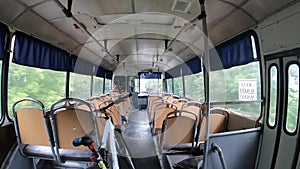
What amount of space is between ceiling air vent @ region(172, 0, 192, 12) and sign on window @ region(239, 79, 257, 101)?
1.35m

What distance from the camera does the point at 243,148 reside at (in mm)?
2293

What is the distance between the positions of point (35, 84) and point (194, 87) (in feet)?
12.7

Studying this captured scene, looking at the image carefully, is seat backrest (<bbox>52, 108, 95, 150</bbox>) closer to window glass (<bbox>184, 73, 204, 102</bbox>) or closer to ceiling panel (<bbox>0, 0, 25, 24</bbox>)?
ceiling panel (<bbox>0, 0, 25, 24</bbox>)

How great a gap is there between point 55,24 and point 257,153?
10.5ft

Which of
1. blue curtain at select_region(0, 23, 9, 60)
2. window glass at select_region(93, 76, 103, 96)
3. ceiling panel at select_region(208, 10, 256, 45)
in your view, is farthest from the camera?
window glass at select_region(93, 76, 103, 96)

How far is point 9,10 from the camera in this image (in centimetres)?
222

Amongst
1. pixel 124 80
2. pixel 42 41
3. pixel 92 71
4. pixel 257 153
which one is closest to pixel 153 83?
pixel 124 80

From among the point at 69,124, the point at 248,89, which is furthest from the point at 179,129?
the point at 69,124

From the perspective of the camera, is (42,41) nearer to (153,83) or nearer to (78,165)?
(78,165)

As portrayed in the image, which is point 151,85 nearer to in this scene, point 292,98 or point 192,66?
point 192,66

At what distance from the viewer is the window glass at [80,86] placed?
4.85 meters

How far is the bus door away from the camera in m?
1.98

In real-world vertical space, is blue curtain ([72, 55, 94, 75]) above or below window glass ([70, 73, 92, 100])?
above

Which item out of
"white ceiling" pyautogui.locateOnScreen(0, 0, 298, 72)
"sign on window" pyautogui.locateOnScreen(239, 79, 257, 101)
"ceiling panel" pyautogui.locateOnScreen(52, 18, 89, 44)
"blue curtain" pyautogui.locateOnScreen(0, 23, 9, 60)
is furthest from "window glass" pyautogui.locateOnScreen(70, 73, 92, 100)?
"sign on window" pyautogui.locateOnScreen(239, 79, 257, 101)
